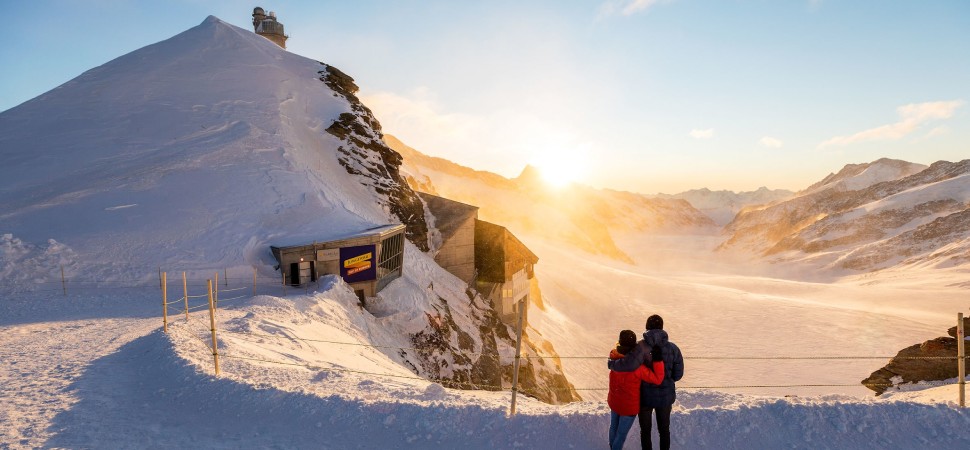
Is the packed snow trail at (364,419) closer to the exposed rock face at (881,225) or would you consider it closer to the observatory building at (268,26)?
the observatory building at (268,26)

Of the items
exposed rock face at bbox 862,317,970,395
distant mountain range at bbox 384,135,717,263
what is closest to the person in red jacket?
exposed rock face at bbox 862,317,970,395

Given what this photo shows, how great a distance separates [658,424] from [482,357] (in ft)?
74.8

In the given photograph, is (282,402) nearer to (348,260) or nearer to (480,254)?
(348,260)

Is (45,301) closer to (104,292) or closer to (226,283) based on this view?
(104,292)

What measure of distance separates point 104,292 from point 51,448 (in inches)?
574

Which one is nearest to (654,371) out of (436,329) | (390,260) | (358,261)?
(358,261)

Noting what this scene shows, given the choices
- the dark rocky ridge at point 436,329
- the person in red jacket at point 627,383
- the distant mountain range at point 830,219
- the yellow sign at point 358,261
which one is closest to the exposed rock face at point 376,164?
the dark rocky ridge at point 436,329

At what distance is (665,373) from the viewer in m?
6.44

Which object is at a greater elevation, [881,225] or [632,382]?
[632,382]

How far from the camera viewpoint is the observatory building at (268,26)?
58.7 m

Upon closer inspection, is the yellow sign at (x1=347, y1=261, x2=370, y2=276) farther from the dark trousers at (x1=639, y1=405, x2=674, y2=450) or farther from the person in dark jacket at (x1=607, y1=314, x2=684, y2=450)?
the dark trousers at (x1=639, y1=405, x2=674, y2=450)

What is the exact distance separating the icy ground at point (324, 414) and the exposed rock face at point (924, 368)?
25.1 ft

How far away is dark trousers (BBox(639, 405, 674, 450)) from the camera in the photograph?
6484mm

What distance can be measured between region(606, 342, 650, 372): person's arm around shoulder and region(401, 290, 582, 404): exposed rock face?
14.7 metres
